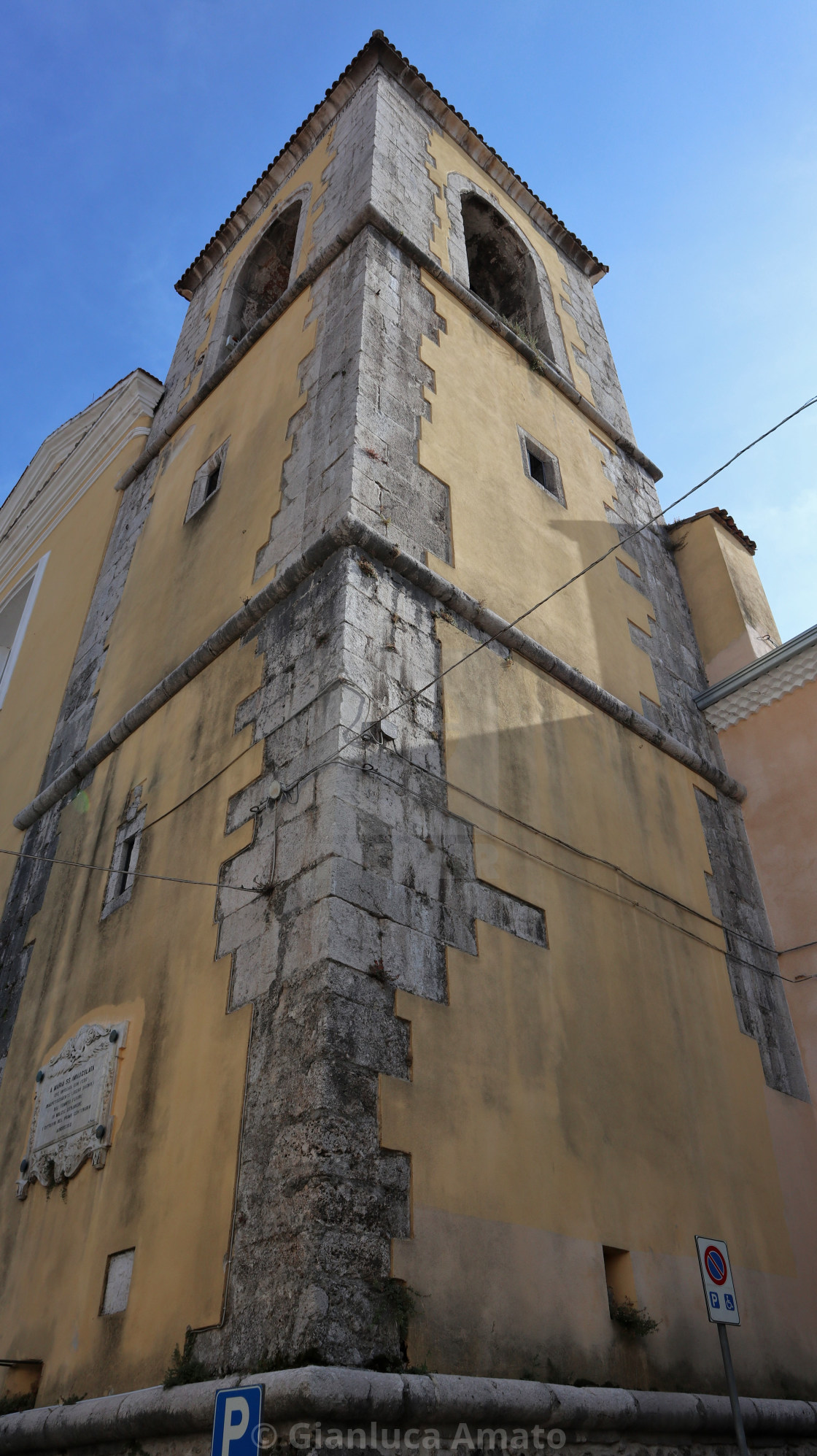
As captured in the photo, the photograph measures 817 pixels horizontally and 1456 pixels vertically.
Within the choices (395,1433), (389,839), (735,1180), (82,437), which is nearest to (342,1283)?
(395,1433)

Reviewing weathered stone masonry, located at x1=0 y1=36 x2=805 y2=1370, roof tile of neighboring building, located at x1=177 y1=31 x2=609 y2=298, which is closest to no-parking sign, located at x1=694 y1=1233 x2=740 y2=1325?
weathered stone masonry, located at x1=0 y1=36 x2=805 y2=1370

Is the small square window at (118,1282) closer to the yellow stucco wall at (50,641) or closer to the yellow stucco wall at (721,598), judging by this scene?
the yellow stucco wall at (50,641)

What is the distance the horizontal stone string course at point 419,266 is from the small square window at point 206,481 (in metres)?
1.18

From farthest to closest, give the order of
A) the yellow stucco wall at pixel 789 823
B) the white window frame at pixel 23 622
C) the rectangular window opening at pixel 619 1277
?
1. the white window frame at pixel 23 622
2. the yellow stucco wall at pixel 789 823
3. the rectangular window opening at pixel 619 1277

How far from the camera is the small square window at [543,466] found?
7.95 m

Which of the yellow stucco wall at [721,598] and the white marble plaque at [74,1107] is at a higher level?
the yellow stucco wall at [721,598]

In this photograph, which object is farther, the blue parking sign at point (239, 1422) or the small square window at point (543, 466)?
the small square window at point (543, 466)

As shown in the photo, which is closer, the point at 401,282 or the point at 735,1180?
the point at 735,1180

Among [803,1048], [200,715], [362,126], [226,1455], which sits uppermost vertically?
A: [362,126]

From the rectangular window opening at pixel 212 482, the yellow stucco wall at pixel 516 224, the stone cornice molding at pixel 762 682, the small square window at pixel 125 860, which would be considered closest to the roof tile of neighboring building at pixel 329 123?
the yellow stucco wall at pixel 516 224

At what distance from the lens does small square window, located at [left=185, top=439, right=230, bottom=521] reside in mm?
7999

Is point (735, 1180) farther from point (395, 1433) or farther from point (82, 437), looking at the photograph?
point (82, 437)

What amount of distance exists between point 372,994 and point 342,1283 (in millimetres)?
1025

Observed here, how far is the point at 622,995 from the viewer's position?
18.0 feet
